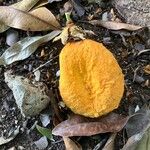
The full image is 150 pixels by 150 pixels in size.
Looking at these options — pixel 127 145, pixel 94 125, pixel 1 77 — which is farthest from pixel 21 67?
pixel 127 145

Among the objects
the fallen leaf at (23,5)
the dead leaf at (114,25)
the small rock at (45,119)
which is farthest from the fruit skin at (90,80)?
the fallen leaf at (23,5)

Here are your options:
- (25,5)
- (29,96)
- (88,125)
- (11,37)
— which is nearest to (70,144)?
(88,125)

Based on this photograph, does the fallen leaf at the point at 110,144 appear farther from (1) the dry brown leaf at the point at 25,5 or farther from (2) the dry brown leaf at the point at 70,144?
(1) the dry brown leaf at the point at 25,5

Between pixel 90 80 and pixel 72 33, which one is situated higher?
pixel 72 33

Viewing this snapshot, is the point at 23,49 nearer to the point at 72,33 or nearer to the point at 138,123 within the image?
the point at 72,33

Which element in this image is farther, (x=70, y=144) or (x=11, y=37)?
(x=11, y=37)

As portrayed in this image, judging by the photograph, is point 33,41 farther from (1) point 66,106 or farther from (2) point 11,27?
(1) point 66,106
